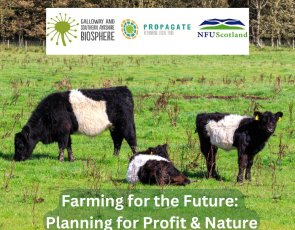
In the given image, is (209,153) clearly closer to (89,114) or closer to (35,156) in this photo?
(89,114)

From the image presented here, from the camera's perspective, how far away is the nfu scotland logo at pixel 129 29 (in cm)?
4821

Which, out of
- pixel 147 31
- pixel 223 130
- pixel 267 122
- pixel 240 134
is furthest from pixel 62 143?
pixel 147 31

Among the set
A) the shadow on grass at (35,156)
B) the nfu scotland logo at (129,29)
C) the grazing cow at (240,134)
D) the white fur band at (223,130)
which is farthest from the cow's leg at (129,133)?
the nfu scotland logo at (129,29)

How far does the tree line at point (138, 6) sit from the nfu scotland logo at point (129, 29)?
A: 14936mm

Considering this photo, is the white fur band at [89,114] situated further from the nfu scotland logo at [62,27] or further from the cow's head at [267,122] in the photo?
the nfu scotland logo at [62,27]

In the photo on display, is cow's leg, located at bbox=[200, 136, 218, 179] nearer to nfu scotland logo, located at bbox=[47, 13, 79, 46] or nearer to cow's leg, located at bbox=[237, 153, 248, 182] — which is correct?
cow's leg, located at bbox=[237, 153, 248, 182]

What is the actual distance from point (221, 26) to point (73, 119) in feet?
124

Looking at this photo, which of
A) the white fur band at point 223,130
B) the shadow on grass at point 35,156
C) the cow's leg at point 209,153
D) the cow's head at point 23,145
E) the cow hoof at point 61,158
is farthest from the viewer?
the shadow on grass at point 35,156

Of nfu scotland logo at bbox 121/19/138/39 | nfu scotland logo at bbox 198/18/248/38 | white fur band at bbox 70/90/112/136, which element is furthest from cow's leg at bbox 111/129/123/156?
nfu scotland logo at bbox 121/19/138/39

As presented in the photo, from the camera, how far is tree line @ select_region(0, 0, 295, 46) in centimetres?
6188

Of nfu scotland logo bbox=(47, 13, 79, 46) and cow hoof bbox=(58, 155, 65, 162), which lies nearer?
cow hoof bbox=(58, 155, 65, 162)

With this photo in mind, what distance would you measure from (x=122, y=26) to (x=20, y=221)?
4292cm

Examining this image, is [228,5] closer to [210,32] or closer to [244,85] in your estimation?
[210,32]

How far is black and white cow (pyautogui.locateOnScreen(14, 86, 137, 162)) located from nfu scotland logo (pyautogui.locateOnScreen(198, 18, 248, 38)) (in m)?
35.5
